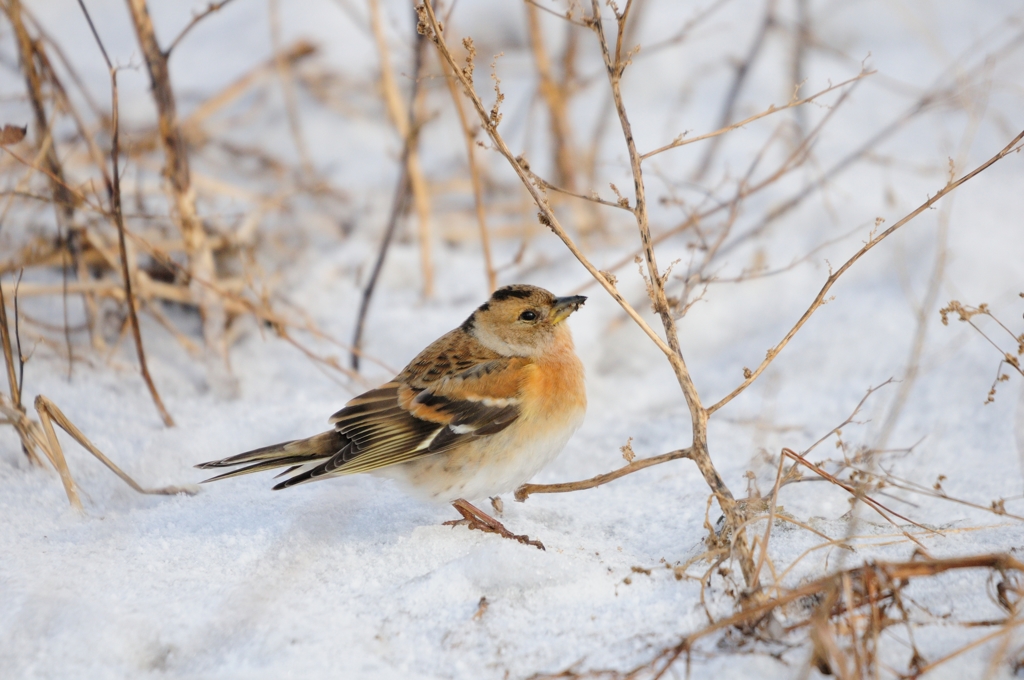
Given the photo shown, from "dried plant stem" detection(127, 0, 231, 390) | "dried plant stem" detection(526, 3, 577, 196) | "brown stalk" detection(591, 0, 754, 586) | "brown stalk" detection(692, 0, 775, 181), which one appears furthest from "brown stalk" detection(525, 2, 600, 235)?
"brown stalk" detection(591, 0, 754, 586)

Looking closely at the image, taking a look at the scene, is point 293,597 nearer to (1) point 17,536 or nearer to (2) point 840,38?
(1) point 17,536

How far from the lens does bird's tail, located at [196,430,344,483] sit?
3.33 m

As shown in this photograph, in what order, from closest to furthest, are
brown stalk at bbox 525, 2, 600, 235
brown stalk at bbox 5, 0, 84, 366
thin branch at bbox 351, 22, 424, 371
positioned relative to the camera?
brown stalk at bbox 5, 0, 84, 366
thin branch at bbox 351, 22, 424, 371
brown stalk at bbox 525, 2, 600, 235

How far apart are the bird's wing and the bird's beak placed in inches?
10.5

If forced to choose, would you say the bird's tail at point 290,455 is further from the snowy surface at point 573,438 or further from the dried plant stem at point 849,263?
the dried plant stem at point 849,263

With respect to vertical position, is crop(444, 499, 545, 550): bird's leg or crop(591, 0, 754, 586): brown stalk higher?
crop(591, 0, 754, 586): brown stalk

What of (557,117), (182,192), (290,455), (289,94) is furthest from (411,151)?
(290,455)

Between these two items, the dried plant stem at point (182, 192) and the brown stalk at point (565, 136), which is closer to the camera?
the dried plant stem at point (182, 192)

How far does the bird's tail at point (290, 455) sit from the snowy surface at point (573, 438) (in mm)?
181

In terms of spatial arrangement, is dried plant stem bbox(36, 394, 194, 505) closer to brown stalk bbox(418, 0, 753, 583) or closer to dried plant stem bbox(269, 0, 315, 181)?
brown stalk bbox(418, 0, 753, 583)

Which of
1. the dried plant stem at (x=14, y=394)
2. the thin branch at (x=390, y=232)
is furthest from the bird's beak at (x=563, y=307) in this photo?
the dried plant stem at (x=14, y=394)

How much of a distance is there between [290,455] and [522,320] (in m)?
1.11

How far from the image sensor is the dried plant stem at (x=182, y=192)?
14.0 ft

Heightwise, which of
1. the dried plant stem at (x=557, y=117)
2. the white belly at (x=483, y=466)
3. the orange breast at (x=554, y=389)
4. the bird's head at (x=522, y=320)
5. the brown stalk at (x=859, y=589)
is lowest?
the brown stalk at (x=859, y=589)
